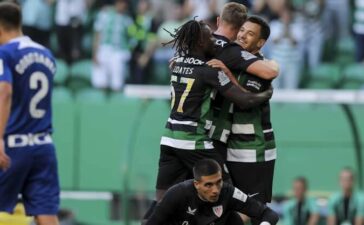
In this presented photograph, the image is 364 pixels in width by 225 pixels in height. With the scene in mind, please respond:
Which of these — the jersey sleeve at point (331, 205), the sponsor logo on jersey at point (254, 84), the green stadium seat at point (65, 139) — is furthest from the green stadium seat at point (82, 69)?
the sponsor logo on jersey at point (254, 84)

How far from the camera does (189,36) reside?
873 cm

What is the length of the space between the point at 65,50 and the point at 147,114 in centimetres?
329

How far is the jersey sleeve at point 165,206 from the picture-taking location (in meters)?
8.62

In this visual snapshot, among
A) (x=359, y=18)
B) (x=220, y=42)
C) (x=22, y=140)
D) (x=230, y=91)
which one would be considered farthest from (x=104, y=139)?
(x=230, y=91)

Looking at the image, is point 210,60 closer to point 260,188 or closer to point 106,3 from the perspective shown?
point 260,188

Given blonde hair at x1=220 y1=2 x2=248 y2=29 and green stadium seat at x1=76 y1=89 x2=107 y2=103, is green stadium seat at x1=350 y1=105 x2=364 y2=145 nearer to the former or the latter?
green stadium seat at x1=76 y1=89 x2=107 y2=103

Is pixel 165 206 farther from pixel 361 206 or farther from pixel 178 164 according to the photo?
pixel 361 206

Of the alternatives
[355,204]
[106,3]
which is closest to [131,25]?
[106,3]

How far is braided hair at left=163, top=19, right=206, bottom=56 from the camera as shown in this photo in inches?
343

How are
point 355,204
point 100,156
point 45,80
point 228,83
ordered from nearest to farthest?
point 228,83, point 45,80, point 355,204, point 100,156

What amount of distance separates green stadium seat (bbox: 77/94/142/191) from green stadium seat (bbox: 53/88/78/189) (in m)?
0.13

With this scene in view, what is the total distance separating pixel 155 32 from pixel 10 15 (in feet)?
30.8

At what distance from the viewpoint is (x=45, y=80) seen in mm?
9422

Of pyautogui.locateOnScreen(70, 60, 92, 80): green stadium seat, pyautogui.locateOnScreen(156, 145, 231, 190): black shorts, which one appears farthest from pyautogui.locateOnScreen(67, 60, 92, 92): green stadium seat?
pyautogui.locateOnScreen(156, 145, 231, 190): black shorts
